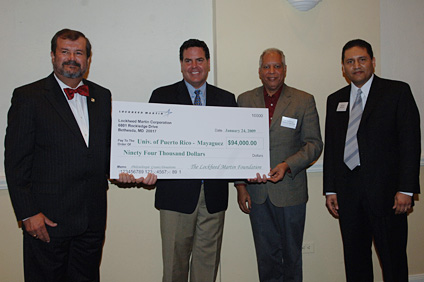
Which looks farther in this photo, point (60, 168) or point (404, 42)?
point (404, 42)

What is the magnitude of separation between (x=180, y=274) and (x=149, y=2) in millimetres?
2296

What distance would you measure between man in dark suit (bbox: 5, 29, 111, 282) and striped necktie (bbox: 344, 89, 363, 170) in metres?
1.71

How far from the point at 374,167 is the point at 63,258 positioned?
2132 millimetres

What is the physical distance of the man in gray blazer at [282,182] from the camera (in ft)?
8.75

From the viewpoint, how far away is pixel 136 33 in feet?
10.2

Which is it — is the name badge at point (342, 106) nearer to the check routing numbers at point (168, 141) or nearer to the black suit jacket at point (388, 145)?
the black suit jacket at point (388, 145)

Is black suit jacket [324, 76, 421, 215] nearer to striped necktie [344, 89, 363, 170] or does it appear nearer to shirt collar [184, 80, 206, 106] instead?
striped necktie [344, 89, 363, 170]

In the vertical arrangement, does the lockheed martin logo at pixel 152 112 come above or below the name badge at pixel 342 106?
below

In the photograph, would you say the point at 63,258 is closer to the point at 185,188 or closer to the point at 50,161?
the point at 50,161

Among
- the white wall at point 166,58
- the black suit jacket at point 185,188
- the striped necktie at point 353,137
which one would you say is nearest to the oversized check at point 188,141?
the black suit jacket at point 185,188

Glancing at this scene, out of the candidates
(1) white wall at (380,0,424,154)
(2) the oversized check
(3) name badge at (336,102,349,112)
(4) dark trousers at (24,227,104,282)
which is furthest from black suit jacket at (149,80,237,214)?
(1) white wall at (380,0,424,154)

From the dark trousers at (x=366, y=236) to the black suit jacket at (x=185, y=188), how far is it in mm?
905

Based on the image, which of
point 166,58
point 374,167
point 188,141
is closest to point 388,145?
point 374,167

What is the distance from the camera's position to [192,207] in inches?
96.6
